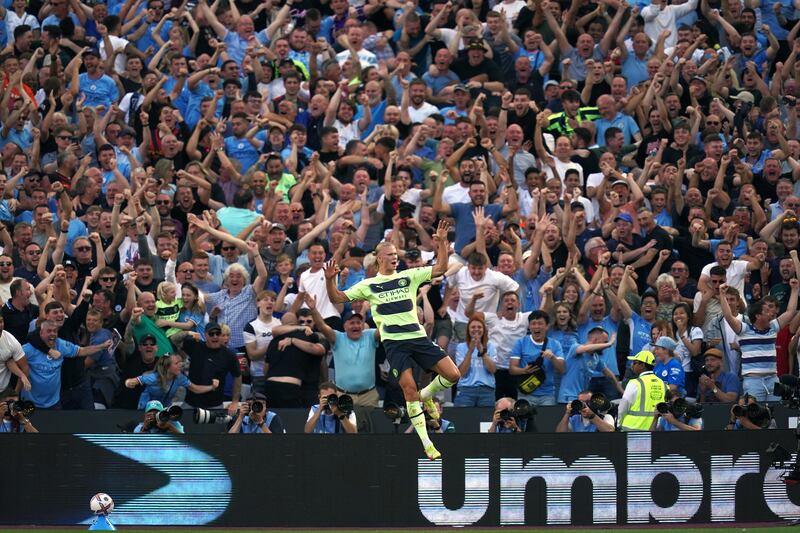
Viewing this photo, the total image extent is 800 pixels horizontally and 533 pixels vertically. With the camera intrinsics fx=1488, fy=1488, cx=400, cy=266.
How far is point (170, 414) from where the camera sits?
741 inches

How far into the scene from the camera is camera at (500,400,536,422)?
1903 cm

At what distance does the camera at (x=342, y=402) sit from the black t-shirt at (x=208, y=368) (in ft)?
5.52

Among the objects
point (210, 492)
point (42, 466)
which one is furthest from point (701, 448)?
point (42, 466)

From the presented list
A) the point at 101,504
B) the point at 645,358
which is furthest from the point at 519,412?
the point at 101,504

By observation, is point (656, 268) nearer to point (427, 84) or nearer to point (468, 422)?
point (468, 422)

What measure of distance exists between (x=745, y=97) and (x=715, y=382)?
22.7 feet

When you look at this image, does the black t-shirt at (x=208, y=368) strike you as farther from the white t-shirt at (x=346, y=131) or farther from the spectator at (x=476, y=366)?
the white t-shirt at (x=346, y=131)

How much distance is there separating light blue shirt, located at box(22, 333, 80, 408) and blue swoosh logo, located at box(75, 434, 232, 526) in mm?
1480

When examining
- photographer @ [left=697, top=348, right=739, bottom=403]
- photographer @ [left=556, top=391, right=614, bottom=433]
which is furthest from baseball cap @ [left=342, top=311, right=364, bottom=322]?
photographer @ [left=697, top=348, right=739, bottom=403]

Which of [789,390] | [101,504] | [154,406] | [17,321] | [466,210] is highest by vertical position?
[466,210]

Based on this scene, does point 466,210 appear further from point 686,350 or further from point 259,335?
point 686,350

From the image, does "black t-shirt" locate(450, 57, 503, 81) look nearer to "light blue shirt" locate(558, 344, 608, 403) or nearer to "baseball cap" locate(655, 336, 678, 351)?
"light blue shirt" locate(558, 344, 608, 403)

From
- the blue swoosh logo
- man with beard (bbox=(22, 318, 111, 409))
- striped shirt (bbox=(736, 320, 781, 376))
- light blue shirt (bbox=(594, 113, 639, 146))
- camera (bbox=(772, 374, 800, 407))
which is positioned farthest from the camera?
light blue shirt (bbox=(594, 113, 639, 146))

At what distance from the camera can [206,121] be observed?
23.6 meters
